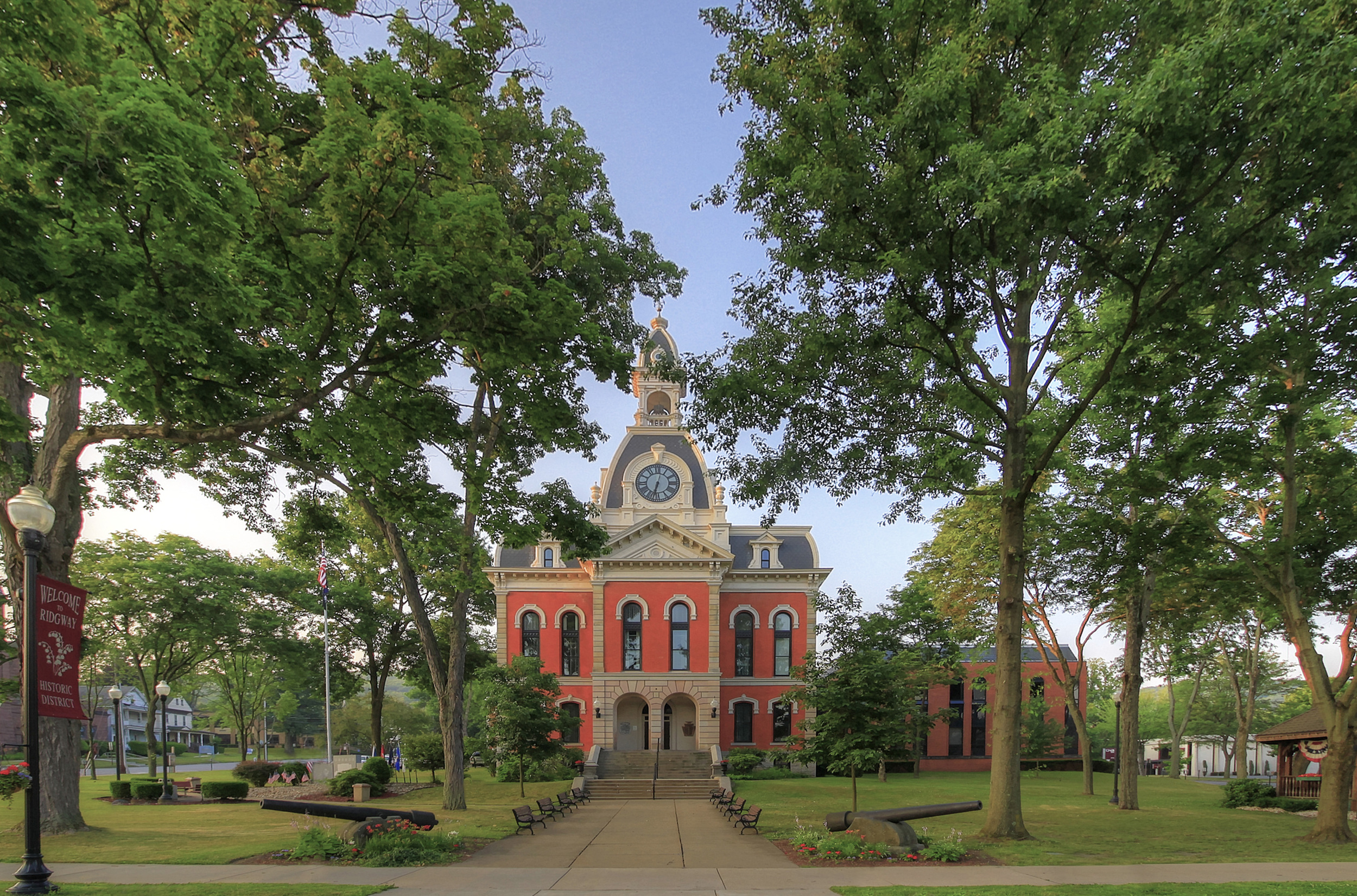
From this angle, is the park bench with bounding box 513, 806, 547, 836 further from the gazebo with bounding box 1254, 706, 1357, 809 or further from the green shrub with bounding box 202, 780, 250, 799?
the gazebo with bounding box 1254, 706, 1357, 809

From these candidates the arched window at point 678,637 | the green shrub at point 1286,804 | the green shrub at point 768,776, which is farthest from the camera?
the arched window at point 678,637

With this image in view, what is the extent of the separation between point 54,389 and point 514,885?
1400cm

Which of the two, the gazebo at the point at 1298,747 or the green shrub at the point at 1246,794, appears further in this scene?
the green shrub at the point at 1246,794

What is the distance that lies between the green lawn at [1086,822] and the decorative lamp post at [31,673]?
1050 centimetres

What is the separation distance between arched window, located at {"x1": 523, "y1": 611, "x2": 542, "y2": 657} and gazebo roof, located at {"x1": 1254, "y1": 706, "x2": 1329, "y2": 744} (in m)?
29.5

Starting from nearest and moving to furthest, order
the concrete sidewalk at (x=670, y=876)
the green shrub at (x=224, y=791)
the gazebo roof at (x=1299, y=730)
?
the concrete sidewalk at (x=670, y=876), the gazebo roof at (x=1299, y=730), the green shrub at (x=224, y=791)

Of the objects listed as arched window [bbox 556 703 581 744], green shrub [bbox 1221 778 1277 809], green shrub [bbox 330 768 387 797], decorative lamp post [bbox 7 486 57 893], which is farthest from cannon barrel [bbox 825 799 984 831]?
arched window [bbox 556 703 581 744]

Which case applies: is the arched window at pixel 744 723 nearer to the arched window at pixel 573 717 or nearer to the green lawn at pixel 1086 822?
the green lawn at pixel 1086 822

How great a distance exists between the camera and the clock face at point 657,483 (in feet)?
135

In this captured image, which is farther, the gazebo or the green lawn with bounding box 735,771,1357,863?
the gazebo

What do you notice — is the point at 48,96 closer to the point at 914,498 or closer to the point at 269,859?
the point at 269,859

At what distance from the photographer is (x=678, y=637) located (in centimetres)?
3944

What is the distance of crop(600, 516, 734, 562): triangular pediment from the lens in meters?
38.9

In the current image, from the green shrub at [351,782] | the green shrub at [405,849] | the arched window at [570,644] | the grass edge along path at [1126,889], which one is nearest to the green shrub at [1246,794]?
the grass edge along path at [1126,889]
